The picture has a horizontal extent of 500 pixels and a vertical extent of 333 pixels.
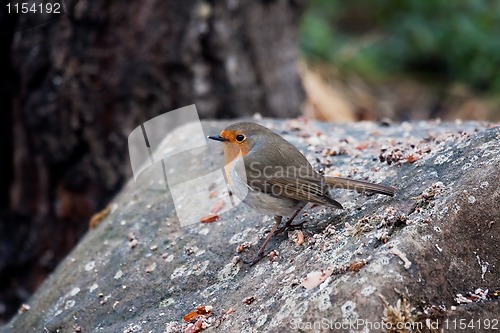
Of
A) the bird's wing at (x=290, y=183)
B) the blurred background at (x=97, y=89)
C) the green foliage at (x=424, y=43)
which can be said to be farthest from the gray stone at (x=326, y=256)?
the green foliage at (x=424, y=43)

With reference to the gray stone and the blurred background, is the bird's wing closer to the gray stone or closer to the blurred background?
the gray stone

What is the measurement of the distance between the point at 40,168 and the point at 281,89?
2249 mm

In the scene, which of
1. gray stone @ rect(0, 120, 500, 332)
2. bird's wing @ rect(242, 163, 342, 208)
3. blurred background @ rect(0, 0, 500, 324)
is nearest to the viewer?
gray stone @ rect(0, 120, 500, 332)

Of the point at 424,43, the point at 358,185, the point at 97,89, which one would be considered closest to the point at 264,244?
the point at 358,185

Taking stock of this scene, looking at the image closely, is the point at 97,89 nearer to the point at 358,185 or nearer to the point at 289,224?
the point at 289,224

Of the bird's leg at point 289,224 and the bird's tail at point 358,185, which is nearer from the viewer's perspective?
the bird's tail at point 358,185

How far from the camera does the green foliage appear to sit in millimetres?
8234

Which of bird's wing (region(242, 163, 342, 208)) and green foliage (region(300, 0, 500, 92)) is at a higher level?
bird's wing (region(242, 163, 342, 208))

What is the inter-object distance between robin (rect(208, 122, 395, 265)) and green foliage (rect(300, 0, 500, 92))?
5.33 metres

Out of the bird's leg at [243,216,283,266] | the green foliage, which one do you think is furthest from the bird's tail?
the green foliage

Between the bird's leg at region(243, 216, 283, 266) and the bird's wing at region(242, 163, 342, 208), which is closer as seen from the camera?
the bird's leg at region(243, 216, 283, 266)

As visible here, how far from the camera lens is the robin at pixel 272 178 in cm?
313

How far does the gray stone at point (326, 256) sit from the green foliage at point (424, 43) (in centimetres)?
441

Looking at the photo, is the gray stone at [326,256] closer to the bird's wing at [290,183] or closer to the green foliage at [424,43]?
the bird's wing at [290,183]
